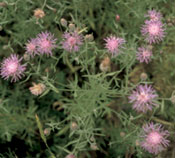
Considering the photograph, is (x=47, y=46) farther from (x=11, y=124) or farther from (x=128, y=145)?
(x=128, y=145)

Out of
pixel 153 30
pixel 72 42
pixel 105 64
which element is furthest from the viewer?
pixel 153 30

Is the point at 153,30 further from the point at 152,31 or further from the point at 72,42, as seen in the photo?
the point at 72,42

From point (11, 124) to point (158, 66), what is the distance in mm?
1949

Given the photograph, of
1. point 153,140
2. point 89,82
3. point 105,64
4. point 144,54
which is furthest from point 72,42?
point 153,140

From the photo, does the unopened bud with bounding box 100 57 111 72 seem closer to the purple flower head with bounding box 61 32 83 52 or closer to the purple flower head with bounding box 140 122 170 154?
the purple flower head with bounding box 61 32 83 52

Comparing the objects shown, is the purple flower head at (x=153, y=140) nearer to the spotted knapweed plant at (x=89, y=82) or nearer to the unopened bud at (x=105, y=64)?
the spotted knapweed plant at (x=89, y=82)

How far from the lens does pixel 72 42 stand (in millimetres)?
2133

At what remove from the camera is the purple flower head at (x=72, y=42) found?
214cm

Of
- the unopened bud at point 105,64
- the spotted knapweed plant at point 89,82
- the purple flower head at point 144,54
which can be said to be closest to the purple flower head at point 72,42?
the spotted knapweed plant at point 89,82

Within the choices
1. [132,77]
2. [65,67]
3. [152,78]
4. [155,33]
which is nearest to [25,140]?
[65,67]

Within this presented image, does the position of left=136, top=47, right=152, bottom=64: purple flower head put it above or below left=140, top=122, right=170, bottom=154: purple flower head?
above

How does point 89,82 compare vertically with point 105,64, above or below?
below

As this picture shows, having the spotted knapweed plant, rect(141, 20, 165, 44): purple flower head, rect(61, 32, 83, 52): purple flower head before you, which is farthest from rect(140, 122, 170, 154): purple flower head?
rect(61, 32, 83, 52): purple flower head

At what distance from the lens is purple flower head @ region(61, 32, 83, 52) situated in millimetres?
2137
